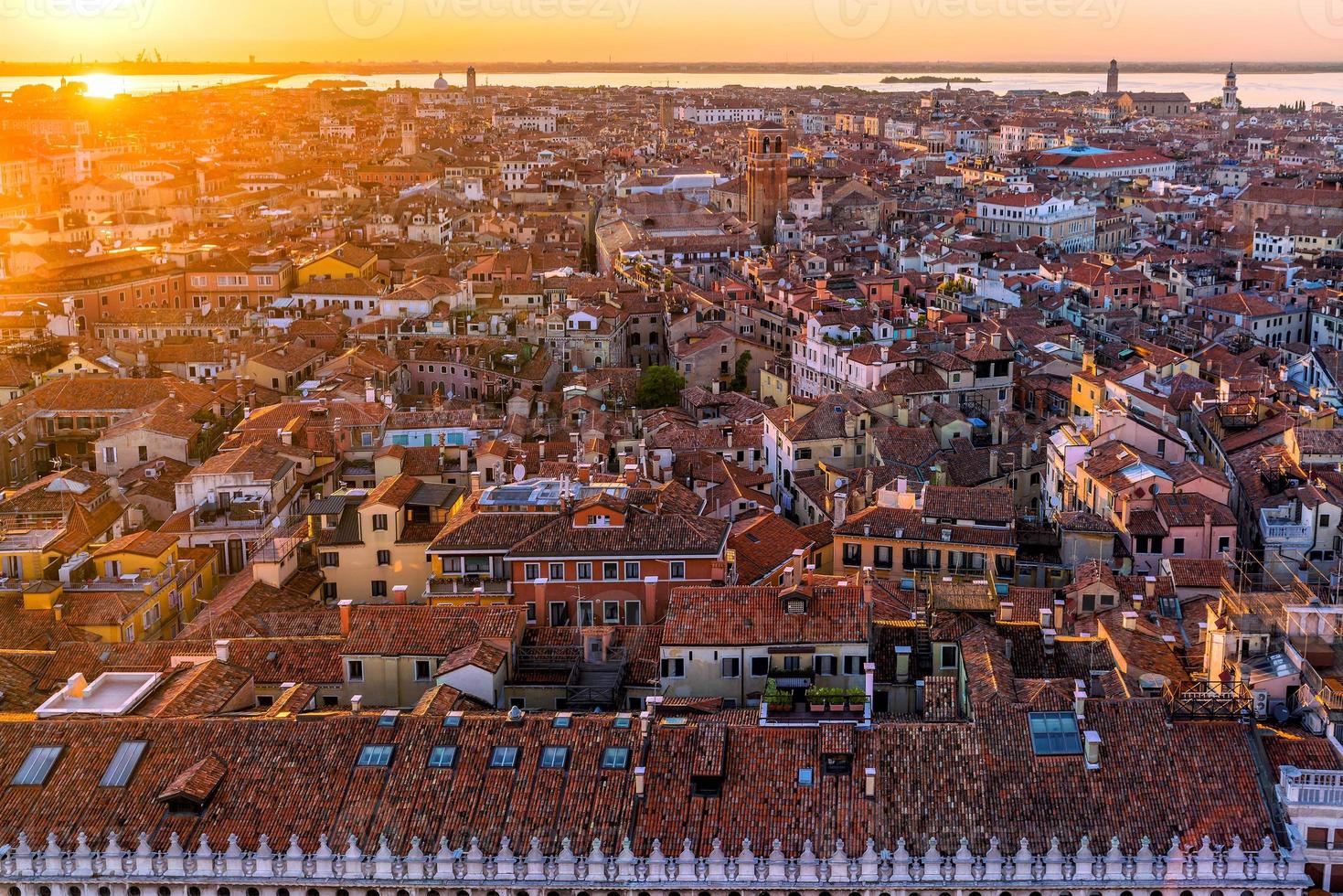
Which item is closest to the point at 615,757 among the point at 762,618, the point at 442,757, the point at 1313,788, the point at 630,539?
the point at 442,757

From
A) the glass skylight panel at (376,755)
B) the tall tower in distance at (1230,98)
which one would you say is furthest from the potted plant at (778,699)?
the tall tower in distance at (1230,98)

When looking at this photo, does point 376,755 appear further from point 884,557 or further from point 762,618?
point 884,557

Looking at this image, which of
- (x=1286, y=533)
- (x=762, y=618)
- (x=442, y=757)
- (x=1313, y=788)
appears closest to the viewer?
(x=1313, y=788)

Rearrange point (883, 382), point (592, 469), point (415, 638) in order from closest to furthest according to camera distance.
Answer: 1. point (415, 638)
2. point (592, 469)
3. point (883, 382)

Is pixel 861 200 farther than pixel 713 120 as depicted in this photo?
No

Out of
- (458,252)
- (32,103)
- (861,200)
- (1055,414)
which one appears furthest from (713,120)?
(1055,414)

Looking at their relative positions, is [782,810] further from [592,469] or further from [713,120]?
[713,120]
